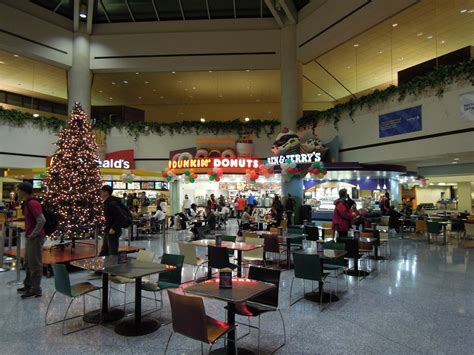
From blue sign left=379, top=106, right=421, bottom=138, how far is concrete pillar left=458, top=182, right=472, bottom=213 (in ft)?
39.0

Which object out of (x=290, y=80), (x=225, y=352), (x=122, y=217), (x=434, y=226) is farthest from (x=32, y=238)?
(x=290, y=80)

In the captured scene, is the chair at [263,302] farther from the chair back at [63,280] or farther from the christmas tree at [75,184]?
the christmas tree at [75,184]

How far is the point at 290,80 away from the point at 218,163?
4.59 meters

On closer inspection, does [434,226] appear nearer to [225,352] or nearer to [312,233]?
[312,233]

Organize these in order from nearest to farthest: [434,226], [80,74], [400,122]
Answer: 1. [400,122]
2. [434,226]
3. [80,74]

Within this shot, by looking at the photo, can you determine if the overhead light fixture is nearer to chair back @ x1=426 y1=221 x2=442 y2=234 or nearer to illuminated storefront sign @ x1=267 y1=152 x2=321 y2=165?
illuminated storefront sign @ x1=267 y1=152 x2=321 y2=165

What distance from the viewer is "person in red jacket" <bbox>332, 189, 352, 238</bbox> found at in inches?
286

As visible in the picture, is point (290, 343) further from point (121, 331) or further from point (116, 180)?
point (116, 180)

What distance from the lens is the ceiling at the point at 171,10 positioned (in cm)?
1566

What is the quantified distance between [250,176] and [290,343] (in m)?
9.88

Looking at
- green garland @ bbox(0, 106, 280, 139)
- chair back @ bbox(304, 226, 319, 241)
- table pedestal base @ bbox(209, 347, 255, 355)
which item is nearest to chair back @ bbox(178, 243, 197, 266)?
table pedestal base @ bbox(209, 347, 255, 355)

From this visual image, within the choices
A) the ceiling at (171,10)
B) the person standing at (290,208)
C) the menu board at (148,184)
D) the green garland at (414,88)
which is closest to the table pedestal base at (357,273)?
the green garland at (414,88)

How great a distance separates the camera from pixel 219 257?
6.09 meters

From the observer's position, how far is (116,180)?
17.3 metres
